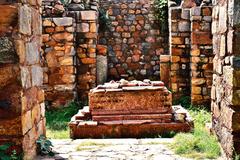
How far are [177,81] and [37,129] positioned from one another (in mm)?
5257

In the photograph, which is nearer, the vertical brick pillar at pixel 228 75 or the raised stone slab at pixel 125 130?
the vertical brick pillar at pixel 228 75

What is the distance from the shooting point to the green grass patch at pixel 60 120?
6371 mm

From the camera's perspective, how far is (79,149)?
4.71m

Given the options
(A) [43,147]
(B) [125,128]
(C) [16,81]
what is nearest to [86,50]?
(B) [125,128]

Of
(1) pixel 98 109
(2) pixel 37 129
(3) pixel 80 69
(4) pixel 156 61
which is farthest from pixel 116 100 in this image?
(4) pixel 156 61

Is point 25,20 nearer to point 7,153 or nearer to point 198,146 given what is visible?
point 7,153

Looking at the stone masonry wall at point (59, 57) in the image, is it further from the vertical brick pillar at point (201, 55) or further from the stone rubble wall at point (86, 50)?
the vertical brick pillar at point (201, 55)

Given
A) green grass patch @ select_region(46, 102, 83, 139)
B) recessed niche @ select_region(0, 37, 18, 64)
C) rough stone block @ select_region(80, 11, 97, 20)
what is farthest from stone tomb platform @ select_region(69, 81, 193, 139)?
rough stone block @ select_region(80, 11, 97, 20)

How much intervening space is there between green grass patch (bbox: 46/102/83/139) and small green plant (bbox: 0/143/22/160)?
2.56m

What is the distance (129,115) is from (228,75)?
241cm

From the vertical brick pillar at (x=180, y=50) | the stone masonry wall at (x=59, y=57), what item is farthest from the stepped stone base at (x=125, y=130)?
the vertical brick pillar at (x=180, y=50)

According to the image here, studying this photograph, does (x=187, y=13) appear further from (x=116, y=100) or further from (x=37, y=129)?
(x=37, y=129)

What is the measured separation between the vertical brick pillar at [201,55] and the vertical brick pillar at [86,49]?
2397mm

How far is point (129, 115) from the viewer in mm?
5852
